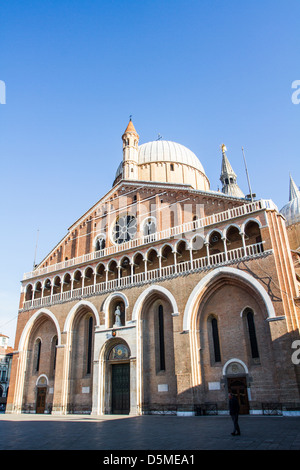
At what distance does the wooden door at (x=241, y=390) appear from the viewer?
18891 mm

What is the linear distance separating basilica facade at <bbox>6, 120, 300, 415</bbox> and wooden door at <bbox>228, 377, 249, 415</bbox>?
2.2 inches

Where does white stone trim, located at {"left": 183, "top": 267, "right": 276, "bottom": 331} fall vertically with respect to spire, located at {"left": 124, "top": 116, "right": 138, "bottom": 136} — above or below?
below

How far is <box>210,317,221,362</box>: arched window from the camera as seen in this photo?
2072cm

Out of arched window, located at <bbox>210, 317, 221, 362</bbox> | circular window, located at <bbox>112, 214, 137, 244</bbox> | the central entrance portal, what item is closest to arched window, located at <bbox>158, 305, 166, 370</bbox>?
the central entrance portal

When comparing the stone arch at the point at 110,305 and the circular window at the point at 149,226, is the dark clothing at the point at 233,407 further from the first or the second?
the circular window at the point at 149,226

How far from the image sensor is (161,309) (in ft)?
78.9

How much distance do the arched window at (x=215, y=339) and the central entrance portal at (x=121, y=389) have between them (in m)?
6.57

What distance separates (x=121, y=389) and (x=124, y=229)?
12.2 m

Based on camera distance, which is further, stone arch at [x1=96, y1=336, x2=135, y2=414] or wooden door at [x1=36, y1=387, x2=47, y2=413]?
wooden door at [x1=36, y1=387, x2=47, y2=413]

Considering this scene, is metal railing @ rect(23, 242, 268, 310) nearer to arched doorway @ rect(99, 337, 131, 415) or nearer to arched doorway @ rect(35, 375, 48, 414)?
arched doorway @ rect(99, 337, 131, 415)

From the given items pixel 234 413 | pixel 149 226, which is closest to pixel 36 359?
pixel 149 226

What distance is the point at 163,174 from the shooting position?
36.8 m

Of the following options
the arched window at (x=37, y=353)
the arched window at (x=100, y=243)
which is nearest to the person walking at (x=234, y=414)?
the arched window at (x=100, y=243)
